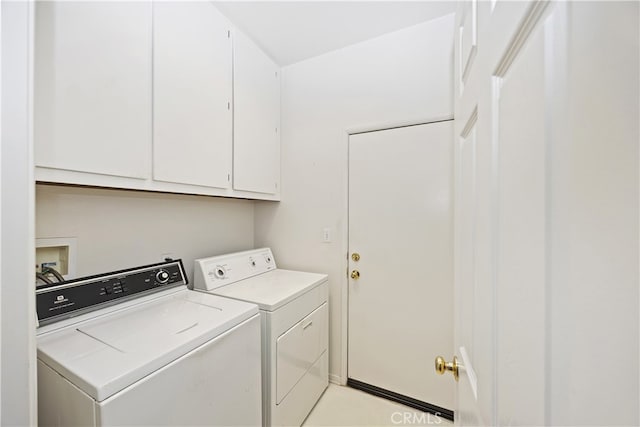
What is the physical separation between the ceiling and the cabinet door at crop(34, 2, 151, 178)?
718mm

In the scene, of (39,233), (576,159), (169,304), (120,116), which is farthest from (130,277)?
(576,159)

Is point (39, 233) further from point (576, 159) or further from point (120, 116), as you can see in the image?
point (576, 159)

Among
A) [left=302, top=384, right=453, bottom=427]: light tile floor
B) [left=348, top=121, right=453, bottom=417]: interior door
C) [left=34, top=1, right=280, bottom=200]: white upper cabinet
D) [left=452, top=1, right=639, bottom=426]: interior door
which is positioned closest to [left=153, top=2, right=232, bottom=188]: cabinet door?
[left=34, top=1, right=280, bottom=200]: white upper cabinet

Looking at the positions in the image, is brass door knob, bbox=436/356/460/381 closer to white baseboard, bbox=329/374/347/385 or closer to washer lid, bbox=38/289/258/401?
washer lid, bbox=38/289/258/401

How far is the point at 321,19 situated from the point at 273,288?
1.85 metres

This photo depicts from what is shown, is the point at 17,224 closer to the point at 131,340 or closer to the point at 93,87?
the point at 131,340

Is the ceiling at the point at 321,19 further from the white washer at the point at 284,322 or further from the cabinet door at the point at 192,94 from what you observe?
the white washer at the point at 284,322

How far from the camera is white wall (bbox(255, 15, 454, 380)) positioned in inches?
70.7

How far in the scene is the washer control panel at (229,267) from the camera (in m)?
1.67

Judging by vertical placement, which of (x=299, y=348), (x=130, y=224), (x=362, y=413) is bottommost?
(x=362, y=413)

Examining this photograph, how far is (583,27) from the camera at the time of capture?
0.85 feet

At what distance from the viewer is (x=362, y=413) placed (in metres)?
1.78

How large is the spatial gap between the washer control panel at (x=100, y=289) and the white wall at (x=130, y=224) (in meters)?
0.15

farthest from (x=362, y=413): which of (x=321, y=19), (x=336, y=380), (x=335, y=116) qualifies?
(x=321, y=19)
